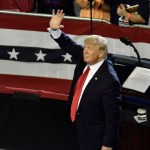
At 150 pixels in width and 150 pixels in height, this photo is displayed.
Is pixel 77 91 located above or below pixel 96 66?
below

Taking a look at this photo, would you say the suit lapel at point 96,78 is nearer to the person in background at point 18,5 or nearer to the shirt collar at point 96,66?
the shirt collar at point 96,66

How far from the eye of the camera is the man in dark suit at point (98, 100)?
10.5ft

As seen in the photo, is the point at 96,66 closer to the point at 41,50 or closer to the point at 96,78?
the point at 96,78

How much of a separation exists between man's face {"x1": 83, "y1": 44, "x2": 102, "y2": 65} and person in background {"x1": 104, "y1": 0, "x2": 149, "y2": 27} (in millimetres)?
1200

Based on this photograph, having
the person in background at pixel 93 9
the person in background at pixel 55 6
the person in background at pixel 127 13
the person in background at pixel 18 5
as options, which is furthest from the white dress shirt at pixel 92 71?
the person in background at pixel 18 5

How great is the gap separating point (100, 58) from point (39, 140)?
5.35 ft

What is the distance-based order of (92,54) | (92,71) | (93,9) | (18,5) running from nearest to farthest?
(92,54)
(92,71)
(93,9)
(18,5)

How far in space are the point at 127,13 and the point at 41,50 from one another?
3.21 feet

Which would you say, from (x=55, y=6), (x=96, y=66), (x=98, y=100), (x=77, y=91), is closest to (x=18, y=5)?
(x=55, y=6)

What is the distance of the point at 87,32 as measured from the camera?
4.42 metres

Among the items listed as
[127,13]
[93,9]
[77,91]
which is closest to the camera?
[77,91]

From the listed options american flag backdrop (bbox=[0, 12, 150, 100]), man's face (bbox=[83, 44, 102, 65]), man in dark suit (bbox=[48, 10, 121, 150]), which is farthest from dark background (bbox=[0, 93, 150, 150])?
man's face (bbox=[83, 44, 102, 65])

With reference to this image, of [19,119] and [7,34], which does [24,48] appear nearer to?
[7,34]

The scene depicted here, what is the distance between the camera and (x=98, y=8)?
487cm
